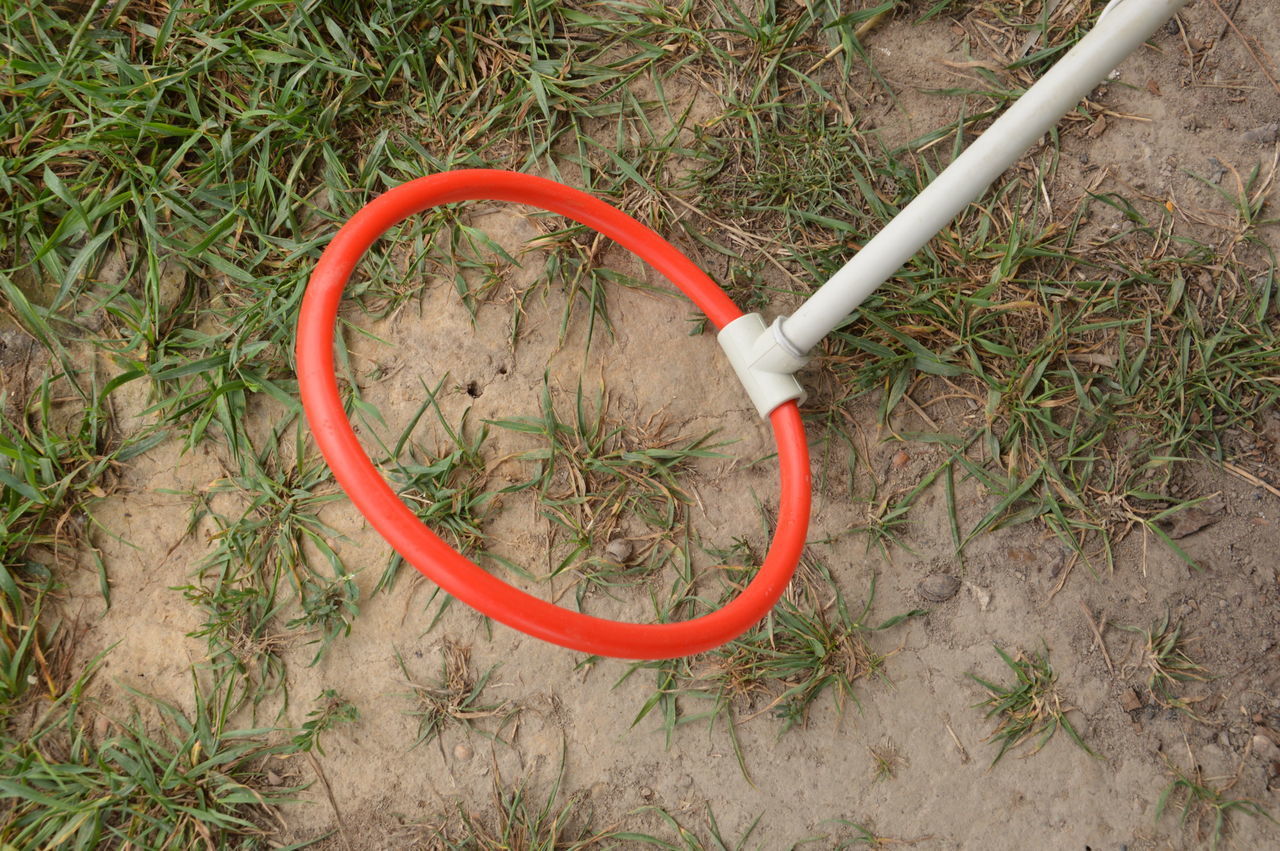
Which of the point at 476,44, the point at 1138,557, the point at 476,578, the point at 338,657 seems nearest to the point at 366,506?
the point at 476,578

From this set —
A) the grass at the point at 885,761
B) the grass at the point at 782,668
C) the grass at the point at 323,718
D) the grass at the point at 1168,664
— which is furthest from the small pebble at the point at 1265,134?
the grass at the point at 323,718

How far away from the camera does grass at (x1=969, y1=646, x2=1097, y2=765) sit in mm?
2119

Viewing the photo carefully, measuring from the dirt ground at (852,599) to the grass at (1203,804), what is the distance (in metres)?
0.02

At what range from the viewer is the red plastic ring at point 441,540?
4.70 feet

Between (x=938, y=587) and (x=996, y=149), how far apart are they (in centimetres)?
111

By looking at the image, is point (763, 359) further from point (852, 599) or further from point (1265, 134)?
point (1265, 134)

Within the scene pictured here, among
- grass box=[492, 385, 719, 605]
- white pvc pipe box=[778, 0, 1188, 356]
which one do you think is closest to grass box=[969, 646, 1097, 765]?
grass box=[492, 385, 719, 605]

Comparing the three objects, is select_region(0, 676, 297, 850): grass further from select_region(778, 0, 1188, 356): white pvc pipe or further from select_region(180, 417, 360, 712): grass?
select_region(778, 0, 1188, 356): white pvc pipe

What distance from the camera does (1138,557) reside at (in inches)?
85.3

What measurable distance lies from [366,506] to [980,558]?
4.90 ft

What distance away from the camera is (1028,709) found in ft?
6.98

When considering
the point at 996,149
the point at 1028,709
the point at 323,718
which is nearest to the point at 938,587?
the point at 1028,709

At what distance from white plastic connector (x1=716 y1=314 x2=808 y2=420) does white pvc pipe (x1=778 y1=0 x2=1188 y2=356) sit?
0.09 m

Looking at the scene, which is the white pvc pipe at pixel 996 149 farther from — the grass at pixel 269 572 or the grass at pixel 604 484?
the grass at pixel 269 572
